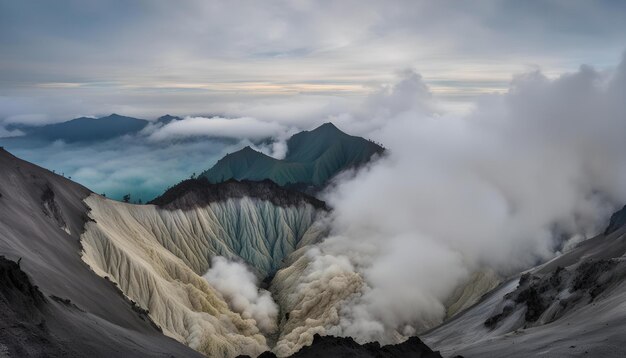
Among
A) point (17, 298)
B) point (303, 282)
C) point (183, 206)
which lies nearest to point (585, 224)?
point (303, 282)

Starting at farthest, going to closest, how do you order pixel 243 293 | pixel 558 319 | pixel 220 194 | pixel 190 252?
pixel 220 194
pixel 190 252
pixel 243 293
pixel 558 319

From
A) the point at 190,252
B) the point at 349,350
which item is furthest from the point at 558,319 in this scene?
the point at 190,252

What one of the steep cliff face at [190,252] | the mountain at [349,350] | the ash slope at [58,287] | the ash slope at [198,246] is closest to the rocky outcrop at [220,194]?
the ash slope at [198,246]

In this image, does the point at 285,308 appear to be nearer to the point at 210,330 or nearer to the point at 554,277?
the point at 210,330

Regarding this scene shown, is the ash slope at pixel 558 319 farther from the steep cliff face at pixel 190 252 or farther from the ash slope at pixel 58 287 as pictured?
the steep cliff face at pixel 190 252

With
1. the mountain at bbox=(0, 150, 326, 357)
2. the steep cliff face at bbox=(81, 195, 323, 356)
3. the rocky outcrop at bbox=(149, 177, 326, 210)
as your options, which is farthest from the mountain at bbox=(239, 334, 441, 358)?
the rocky outcrop at bbox=(149, 177, 326, 210)

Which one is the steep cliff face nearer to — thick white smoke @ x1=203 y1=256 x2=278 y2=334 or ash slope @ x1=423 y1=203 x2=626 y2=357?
thick white smoke @ x1=203 y1=256 x2=278 y2=334

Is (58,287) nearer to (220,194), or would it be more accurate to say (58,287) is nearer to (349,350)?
(349,350)
